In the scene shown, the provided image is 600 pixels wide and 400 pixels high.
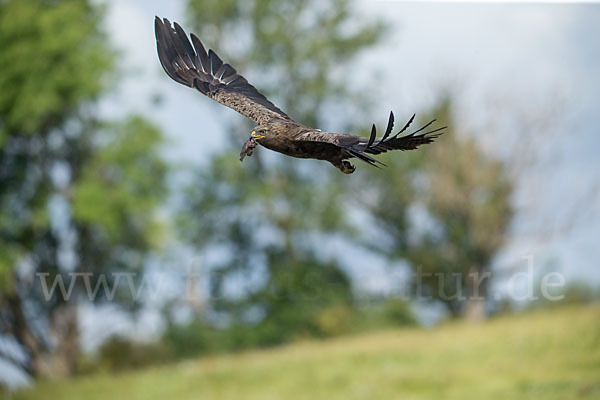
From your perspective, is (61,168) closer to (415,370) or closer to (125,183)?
(125,183)

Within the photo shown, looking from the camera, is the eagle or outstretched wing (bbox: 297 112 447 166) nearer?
outstretched wing (bbox: 297 112 447 166)

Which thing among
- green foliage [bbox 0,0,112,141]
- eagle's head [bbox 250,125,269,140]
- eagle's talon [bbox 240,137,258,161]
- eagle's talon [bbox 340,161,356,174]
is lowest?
eagle's talon [bbox 340,161,356,174]

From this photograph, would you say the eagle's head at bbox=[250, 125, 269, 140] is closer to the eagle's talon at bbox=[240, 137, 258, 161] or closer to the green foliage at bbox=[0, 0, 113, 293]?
the eagle's talon at bbox=[240, 137, 258, 161]

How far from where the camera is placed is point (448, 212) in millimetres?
19984

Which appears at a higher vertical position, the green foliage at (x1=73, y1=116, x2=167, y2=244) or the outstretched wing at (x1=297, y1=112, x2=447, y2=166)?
the green foliage at (x1=73, y1=116, x2=167, y2=244)

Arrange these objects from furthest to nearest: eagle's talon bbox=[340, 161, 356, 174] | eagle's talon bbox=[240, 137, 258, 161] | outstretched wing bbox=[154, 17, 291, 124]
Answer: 1. outstretched wing bbox=[154, 17, 291, 124]
2. eagle's talon bbox=[340, 161, 356, 174]
3. eagle's talon bbox=[240, 137, 258, 161]

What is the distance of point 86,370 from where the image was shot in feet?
65.0

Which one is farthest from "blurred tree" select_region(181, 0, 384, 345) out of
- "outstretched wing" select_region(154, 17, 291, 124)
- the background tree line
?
"outstretched wing" select_region(154, 17, 291, 124)

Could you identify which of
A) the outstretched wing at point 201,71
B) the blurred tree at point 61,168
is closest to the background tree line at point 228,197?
the blurred tree at point 61,168

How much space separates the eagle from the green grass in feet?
31.5

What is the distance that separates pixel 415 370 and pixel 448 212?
18.0ft

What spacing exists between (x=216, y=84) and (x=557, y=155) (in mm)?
14302

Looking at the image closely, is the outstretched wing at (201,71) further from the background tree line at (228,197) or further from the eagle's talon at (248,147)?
the background tree line at (228,197)

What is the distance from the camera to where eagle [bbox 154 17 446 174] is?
3.87 m
